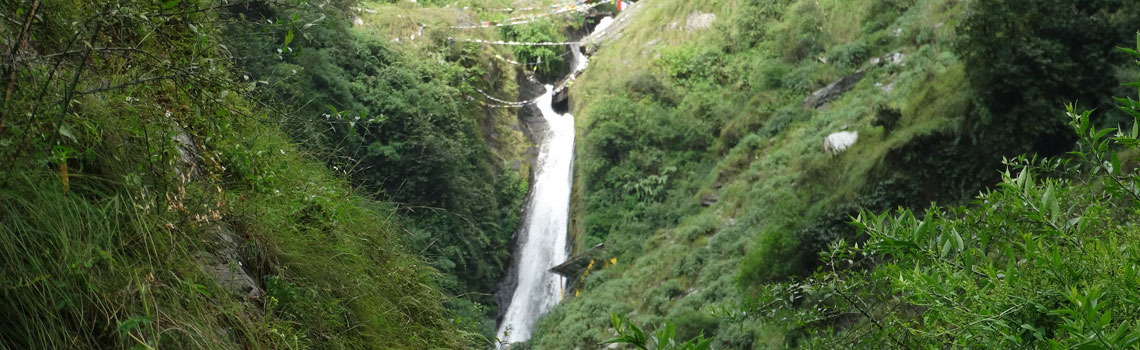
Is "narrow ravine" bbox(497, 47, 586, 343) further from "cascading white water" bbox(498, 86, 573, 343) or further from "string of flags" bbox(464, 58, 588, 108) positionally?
"string of flags" bbox(464, 58, 588, 108)

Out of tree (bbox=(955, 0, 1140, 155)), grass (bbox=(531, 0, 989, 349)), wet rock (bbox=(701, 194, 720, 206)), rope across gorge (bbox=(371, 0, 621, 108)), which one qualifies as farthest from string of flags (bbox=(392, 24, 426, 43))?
tree (bbox=(955, 0, 1140, 155))

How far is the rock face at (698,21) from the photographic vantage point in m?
25.7

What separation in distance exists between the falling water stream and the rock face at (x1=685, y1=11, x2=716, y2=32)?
507cm

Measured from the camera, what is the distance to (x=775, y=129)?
18.3 meters

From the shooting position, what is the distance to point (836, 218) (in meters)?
9.88

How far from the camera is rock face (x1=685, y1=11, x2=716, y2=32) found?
25.7 metres

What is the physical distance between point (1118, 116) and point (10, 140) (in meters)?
9.41

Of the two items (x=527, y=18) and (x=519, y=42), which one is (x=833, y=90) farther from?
(x=527, y=18)

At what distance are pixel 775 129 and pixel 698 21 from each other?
8694 millimetres

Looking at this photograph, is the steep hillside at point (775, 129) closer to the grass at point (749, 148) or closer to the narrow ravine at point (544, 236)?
the grass at point (749, 148)

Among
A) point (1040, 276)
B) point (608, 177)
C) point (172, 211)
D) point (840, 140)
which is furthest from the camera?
point (608, 177)

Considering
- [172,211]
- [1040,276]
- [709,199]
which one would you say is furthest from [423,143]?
[1040,276]

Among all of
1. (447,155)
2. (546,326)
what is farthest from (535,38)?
(546,326)

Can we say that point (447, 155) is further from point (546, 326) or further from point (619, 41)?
point (619, 41)
